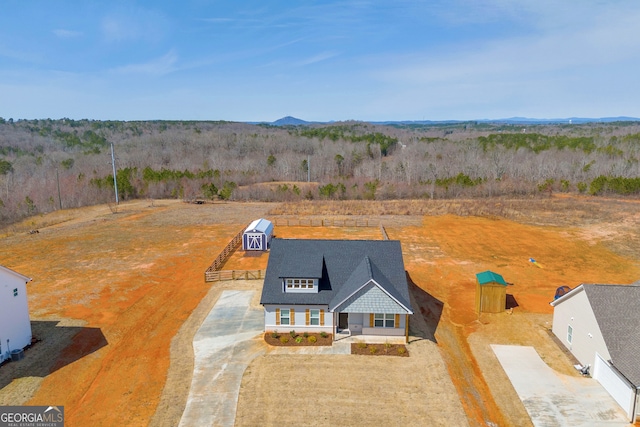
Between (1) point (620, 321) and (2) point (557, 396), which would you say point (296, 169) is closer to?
(1) point (620, 321)

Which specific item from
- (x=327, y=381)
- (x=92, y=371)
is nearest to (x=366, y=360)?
(x=327, y=381)

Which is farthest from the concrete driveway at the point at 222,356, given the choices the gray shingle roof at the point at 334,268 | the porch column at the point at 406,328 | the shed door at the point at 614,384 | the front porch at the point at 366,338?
the shed door at the point at 614,384

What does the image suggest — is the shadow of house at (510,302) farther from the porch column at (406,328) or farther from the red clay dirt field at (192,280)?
the porch column at (406,328)

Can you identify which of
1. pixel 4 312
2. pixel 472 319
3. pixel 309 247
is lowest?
pixel 472 319

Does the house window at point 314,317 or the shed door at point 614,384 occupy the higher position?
the house window at point 314,317

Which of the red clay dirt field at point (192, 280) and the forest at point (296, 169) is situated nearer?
the red clay dirt field at point (192, 280)

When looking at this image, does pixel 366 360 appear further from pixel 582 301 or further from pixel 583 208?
pixel 583 208

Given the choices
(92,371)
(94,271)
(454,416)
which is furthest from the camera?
(94,271)
